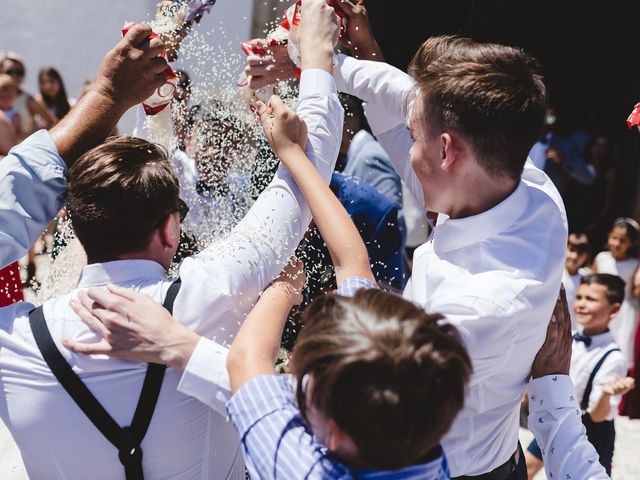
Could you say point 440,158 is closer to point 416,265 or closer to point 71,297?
point 416,265

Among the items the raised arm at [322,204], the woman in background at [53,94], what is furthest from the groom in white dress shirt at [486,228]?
the woman in background at [53,94]

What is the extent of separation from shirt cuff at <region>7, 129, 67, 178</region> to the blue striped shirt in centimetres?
67

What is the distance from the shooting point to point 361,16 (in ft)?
6.66

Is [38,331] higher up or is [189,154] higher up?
[38,331]

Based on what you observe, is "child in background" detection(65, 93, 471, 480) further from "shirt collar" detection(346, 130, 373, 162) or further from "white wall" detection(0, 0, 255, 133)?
"shirt collar" detection(346, 130, 373, 162)

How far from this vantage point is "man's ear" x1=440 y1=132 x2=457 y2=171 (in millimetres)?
1463

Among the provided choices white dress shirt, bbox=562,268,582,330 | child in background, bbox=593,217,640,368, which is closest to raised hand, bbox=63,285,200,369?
white dress shirt, bbox=562,268,582,330

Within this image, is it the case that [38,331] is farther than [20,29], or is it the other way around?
[20,29]

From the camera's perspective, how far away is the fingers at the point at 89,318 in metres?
1.38

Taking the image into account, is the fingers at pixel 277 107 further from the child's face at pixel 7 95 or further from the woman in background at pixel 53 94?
the child's face at pixel 7 95

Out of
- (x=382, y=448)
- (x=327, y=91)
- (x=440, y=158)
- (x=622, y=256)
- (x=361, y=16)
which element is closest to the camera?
(x=382, y=448)

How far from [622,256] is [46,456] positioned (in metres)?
4.79

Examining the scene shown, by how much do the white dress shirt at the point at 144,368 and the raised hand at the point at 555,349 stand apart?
601 millimetres

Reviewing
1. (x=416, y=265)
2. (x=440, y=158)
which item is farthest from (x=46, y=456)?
(x=440, y=158)
